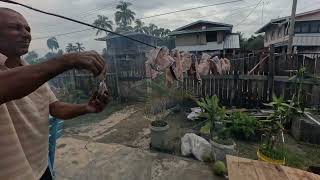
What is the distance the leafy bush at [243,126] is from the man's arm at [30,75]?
516cm

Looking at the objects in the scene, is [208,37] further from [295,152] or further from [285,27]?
[295,152]

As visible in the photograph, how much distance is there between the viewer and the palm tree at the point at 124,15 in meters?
40.4

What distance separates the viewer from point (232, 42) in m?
21.9

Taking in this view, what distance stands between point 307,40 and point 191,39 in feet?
32.5

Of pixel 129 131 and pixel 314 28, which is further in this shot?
pixel 314 28

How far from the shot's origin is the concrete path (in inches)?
155

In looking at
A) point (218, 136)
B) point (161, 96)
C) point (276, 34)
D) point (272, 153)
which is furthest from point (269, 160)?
point (276, 34)

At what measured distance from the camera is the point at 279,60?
736 centimetres

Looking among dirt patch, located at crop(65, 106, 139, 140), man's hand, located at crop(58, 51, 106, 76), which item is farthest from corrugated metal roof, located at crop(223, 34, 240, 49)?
man's hand, located at crop(58, 51, 106, 76)

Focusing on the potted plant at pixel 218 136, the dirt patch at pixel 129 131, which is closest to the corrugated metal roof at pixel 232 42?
the dirt patch at pixel 129 131

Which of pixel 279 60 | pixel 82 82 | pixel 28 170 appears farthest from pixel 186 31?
pixel 28 170

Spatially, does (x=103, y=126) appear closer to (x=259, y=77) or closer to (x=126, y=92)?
(x=126, y=92)

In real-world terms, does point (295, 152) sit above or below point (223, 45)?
below

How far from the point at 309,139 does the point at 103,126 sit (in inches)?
214
